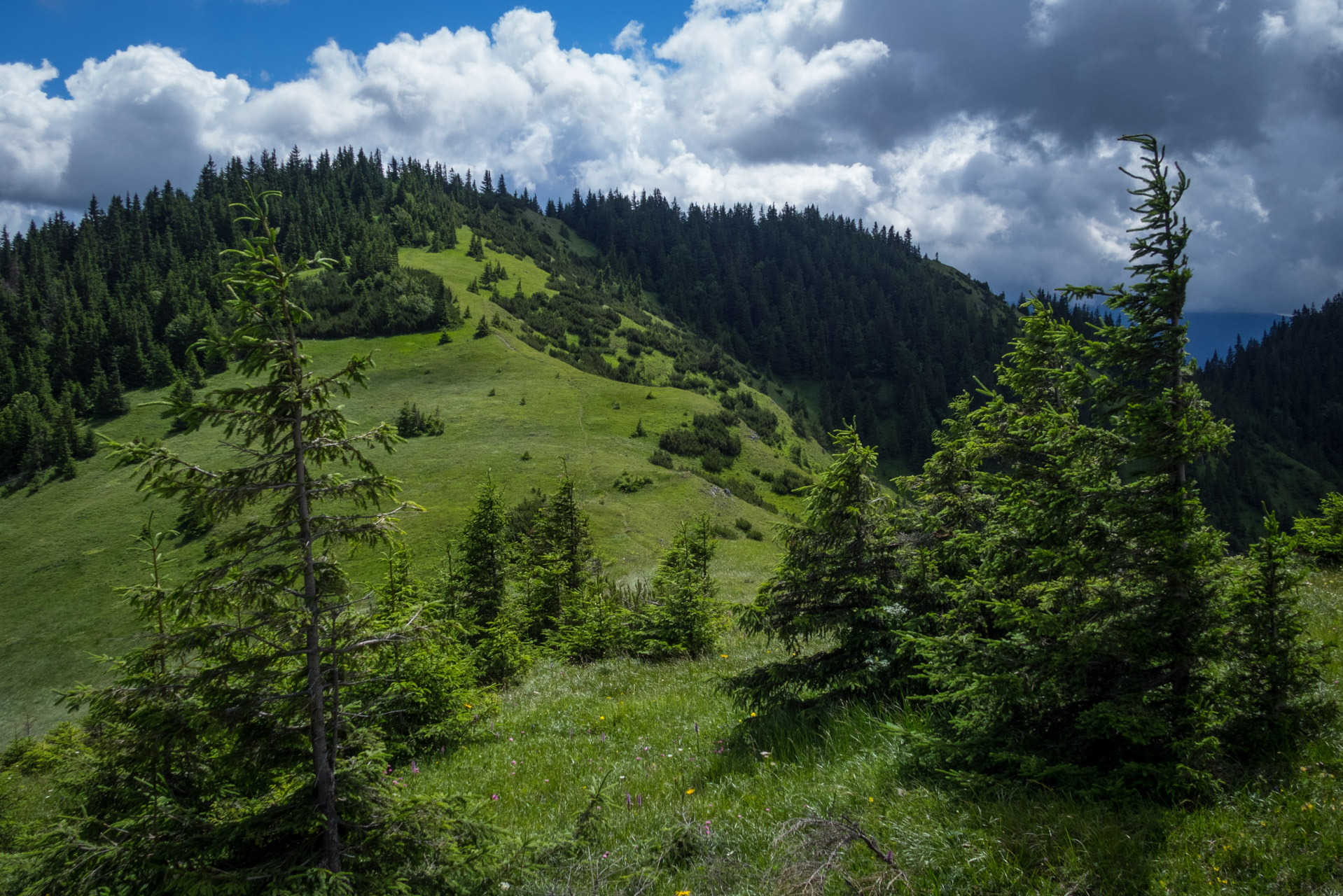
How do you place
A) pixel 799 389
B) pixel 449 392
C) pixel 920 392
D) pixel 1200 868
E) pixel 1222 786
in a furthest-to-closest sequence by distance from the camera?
1. pixel 799 389
2. pixel 920 392
3. pixel 449 392
4. pixel 1222 786
5. pixel 1200 868

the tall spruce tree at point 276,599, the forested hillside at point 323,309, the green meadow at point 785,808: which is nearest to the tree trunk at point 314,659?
the tall spruce tree at point 276,599

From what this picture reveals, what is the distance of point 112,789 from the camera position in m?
5.56

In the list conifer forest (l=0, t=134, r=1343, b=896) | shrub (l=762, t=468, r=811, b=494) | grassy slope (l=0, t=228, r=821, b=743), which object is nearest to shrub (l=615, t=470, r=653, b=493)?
grassy slope (l=0, t=228, r=821, b=743)

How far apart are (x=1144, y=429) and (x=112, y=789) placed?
32.9 ft

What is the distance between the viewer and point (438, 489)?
5112 cm

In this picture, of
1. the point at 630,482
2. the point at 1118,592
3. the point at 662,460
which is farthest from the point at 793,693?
the point at 662,460

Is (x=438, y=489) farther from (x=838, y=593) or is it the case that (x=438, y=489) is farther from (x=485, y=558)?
(x=838, y=593)

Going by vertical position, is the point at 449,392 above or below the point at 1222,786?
above

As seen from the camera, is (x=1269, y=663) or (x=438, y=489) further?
(x=438, y=489)

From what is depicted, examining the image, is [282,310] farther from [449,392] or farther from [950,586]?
[449,392]

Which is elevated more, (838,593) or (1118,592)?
(1118,592)

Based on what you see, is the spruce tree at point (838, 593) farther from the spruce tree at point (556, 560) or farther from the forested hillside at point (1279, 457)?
the forested hillside at point (1279, 457)

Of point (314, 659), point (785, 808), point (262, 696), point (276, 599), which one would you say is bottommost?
point (785, 808)

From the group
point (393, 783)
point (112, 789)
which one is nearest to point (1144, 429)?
point (393, 783)
